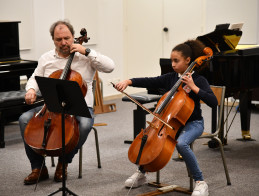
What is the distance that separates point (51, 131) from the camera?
3.16 meters

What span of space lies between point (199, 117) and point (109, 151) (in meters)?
1.38

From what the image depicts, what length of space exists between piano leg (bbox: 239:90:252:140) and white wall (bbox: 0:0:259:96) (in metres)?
1.81

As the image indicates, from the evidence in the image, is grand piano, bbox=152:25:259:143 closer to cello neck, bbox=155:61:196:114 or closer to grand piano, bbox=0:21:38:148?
cello neck, bbox=155:61:196:114

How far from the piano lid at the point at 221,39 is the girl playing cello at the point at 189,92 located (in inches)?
26.7

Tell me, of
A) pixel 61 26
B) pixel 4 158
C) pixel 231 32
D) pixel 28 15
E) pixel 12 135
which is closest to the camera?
pixel 61 26

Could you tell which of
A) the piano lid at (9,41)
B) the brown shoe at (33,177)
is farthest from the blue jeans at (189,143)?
the piano lid at (9,41)

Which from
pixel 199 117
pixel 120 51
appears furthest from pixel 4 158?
pixel 120 51

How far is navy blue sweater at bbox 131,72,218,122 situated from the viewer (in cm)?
310

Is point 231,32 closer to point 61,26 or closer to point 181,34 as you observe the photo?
point 61,26

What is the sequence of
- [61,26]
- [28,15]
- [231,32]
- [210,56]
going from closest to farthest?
[210,56] → [61,26] → [231,32] → [28,15]

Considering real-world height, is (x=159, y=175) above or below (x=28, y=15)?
below

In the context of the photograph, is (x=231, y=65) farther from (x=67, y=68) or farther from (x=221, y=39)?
(x=67, y=68)

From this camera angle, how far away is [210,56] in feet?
10.5

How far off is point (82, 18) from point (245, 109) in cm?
287
